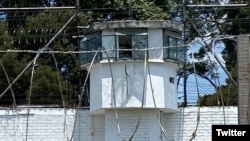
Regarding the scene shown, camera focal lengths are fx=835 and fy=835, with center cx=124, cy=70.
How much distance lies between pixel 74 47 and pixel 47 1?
11.5 ft

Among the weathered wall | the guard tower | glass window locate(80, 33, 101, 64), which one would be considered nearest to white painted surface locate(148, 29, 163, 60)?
the guard tower

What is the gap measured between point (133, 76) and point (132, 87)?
0.28 meters

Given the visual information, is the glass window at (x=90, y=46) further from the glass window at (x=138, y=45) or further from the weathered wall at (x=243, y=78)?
A: the weathered wall at (x=243, y=78)

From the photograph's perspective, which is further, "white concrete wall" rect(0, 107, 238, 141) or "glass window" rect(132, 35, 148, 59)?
"white concrete wall" rect(0, 107, 238, 141)

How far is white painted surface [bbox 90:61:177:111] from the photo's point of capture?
68.7 feet

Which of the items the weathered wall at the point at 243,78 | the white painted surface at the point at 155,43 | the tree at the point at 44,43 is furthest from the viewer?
the tree at the point at 44,43

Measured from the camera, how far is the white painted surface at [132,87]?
2094cm

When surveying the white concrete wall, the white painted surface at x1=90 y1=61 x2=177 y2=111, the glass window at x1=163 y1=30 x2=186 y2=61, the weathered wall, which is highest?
the weathered wall

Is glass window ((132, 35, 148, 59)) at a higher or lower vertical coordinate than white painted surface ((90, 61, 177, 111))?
higher

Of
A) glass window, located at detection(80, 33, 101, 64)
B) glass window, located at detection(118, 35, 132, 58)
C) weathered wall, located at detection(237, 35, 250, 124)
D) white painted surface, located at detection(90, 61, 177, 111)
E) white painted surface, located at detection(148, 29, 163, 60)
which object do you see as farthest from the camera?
glass window, located at detection(80, 33, 101, 64)

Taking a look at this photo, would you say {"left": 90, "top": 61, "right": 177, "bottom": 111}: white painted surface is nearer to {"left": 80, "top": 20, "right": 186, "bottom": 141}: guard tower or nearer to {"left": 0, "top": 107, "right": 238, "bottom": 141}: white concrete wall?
{"left": 80, "top": 20, "right": 186, "bottom": 141}: guard tower

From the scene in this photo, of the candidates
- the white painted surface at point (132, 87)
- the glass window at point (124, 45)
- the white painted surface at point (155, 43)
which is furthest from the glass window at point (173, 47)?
the glass window at point (124, 45)

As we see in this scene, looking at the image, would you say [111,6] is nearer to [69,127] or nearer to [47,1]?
[47,1]

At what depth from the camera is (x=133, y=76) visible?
21.0 meters
